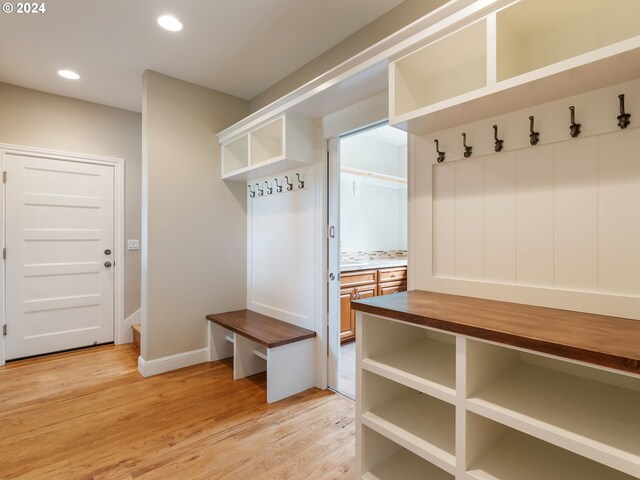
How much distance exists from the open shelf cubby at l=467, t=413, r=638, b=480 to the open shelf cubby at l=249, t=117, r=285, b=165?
2.32m

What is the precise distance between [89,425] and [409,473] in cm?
196

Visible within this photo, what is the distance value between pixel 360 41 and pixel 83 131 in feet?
9.83

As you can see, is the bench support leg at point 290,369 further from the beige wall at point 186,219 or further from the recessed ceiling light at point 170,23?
the recessed ceiling light at point 170,23

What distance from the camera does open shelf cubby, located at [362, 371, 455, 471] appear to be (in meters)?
1.30

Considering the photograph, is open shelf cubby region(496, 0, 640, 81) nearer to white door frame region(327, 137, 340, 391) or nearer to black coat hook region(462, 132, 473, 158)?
black coat hook region(462, 132, 473, 158)

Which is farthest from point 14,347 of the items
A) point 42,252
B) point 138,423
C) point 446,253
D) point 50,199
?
point 446,253

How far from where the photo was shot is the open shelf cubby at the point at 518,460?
117 centimetres

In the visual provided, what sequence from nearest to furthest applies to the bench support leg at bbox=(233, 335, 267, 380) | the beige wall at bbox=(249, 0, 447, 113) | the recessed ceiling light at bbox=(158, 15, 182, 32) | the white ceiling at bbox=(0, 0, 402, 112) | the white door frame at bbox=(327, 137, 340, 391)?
the beige wall at bbox=(249, 0, 447, 113) → the white ceiling at bbox=(0, 0, 402, 112) → the recessed ceiling light at bbox=(158, 15, 182, 32) → the white door frame at bbox=(327, 137, 340, 391) → the bench support leg at bbox=(233, 335, 267, 380)

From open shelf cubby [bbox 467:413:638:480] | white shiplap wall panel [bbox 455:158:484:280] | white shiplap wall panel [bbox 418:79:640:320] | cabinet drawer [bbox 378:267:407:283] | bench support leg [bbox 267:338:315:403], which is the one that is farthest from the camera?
cabinet drawer [bbox 378:267:407:283]

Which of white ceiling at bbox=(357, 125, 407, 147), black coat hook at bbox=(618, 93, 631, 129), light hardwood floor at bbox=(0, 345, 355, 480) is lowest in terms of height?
light hardwood floor at bbox=(0, 345, 355, 480)

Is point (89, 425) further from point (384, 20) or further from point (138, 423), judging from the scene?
point (384, 20)

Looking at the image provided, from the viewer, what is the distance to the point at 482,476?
1156 mm

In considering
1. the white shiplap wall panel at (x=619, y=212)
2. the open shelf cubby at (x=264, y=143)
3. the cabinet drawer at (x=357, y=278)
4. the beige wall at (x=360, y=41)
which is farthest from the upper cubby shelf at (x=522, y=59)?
the cabinet drawer at (x=357, y=278)

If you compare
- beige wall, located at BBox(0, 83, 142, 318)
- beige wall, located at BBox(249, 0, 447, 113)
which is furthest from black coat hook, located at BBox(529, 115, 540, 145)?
beige wall, located at BBox(0, 83, 142, 318)
